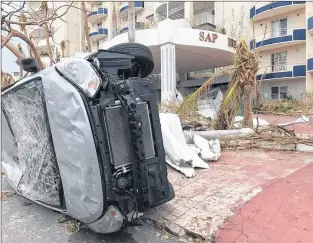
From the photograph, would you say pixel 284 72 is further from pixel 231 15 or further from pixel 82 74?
pixel 82 74

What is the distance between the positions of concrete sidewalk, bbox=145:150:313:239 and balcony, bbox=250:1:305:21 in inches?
838

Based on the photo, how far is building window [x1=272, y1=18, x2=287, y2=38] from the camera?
23825mm

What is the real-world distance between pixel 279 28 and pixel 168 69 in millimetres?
14899

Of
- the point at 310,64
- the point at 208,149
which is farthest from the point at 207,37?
the point at 208,149

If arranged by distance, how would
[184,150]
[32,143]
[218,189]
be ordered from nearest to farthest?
[32,143], [218,189], [184,150]

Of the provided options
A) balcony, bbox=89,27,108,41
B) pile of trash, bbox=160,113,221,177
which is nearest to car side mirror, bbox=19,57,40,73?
pile of trash, bbox=160,113,221,177

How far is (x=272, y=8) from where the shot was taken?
23.1 m

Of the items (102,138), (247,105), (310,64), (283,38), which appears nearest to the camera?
(102,138)

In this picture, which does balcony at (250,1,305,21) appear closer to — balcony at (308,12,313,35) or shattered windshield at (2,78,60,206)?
balcony at (308,12,313,35)

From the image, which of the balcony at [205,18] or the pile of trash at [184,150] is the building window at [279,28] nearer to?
the balcony at [205,18]

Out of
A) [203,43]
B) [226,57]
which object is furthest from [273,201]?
[226,57]

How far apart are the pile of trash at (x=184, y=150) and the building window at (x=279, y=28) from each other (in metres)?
22.4

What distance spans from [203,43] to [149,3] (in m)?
16.9

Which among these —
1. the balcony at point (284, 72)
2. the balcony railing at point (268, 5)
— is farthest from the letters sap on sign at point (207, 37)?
the balcony railing at point (268, 5)
